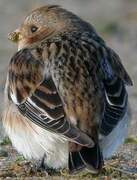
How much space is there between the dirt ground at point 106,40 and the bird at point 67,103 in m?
0.30

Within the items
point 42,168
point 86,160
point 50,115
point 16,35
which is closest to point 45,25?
point 16,35

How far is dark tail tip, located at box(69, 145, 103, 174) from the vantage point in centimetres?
735

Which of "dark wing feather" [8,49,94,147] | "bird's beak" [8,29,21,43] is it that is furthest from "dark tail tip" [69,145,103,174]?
"bird's beak" [8,29,21,43]

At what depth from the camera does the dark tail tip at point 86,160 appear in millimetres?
7352

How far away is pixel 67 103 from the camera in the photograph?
766cm

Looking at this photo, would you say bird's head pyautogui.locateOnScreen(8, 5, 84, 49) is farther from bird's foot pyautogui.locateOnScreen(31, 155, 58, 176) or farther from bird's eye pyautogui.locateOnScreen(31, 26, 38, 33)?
bird's foot pyautogui.locateOnScreen(31, 155, 58, 176)

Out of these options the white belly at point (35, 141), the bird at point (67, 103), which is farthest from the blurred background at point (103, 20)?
the white belly at point (35, 141)

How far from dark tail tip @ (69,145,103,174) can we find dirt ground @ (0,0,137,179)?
25.6 inches

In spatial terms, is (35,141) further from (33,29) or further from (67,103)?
(33,29)

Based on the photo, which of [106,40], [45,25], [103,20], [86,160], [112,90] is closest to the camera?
[86,160]

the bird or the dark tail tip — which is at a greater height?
the bird

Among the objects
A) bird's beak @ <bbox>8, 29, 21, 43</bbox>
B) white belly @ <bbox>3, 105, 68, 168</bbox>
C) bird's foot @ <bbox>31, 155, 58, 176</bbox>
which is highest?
bird's beak @ <bbox>8, 29, 21, 43</bbox>

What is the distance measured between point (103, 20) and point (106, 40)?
1.07m

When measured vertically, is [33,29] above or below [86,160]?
above
